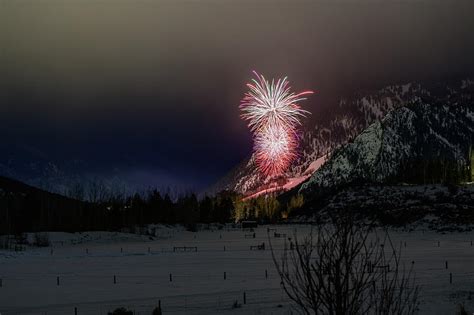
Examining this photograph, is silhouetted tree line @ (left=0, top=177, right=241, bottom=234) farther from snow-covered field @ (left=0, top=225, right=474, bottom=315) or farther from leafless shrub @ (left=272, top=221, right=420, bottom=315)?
leafless shrub @ (left=272, top=221, right=420, bottom=315)

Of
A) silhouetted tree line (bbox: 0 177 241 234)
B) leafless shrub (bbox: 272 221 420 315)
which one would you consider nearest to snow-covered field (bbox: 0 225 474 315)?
leafless shrub (bbox: 272 221 420 315)

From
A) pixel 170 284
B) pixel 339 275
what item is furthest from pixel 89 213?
pixel 339 275

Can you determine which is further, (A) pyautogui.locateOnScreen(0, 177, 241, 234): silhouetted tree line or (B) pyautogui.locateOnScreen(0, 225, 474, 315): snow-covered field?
(A) pyautogui.locateOnScreen(0, 177, 241, 234): silhouetted tree line

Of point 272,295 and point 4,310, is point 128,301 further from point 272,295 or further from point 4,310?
point 272,295

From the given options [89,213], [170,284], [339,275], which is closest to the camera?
[339,275]

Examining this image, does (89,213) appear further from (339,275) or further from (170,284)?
(339,275)

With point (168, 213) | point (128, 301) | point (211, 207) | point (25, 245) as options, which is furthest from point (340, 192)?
point (128, 301)

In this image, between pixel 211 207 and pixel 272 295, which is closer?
pixel 272 295

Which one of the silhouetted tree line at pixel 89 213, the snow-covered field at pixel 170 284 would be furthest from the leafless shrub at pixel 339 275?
the silhouetted tree line at pixel 89 213

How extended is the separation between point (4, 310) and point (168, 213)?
470 feet

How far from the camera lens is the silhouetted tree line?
122m

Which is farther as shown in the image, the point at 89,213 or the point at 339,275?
the point at 89,213

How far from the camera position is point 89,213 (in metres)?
135

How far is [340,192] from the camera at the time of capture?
7495 inches
